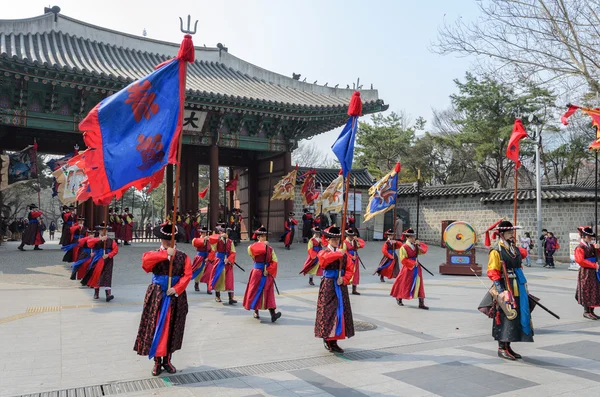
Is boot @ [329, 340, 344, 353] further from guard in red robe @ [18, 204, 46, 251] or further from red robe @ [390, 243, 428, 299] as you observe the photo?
guard in red robe @ [18, 204, 46, 251]

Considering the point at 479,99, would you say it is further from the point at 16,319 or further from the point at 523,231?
the point at 16,319

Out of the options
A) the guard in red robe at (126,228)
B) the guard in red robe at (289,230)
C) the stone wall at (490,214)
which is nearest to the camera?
the guard in red robe at (126,228)

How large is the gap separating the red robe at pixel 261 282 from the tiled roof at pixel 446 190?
717 inches

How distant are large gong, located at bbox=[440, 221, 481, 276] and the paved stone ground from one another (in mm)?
3071

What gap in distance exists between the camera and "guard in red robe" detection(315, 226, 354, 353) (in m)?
6.15

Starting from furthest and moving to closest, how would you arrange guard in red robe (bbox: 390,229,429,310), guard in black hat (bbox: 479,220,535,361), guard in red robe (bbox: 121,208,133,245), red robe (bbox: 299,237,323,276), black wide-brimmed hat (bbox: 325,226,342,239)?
guard in red robe (bbox: 121,208,133,245)
red robe (bbox: 299,237,323,276)
guard in red robe (bbox: 390,229,429,310)
black wide-brimmed hat (bbox: 325,226,342,239)
guard in black hat (bbox: 479,220,535,361)

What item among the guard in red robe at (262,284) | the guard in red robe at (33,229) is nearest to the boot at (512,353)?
the guard in red robe at (262,284)

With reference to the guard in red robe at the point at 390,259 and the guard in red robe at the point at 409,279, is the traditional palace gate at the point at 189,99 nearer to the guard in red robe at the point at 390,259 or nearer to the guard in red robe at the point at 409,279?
the guard in red robe at the point at 390,259

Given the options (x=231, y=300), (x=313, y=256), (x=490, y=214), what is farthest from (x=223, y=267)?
(x=490, y=214)

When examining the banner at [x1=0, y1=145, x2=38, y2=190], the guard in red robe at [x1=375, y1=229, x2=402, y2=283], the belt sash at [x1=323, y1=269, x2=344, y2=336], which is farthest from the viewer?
the banner at [x1=0, y1=145, x2=38, y2=190]

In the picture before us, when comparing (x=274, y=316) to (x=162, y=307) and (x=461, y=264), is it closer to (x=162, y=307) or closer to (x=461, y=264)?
(x=162, y=307)

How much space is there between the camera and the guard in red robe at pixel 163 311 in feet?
17.0

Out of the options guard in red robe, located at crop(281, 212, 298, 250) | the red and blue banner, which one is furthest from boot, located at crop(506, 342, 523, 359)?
guard in red robe, located at crop(281, 212, 298, 250)

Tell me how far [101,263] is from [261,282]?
3.83 meters
